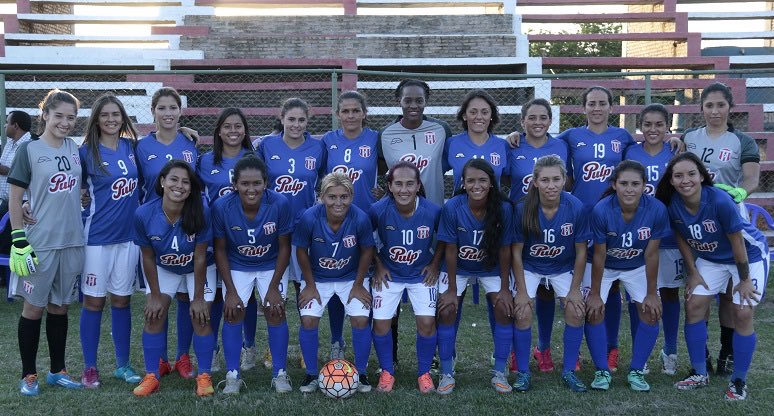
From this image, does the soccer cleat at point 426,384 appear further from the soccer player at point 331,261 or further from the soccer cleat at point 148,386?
the soccer cleat at point 148,386

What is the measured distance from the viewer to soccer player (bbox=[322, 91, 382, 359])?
471 centimetres

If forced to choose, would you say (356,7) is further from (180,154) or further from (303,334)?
(303,334)

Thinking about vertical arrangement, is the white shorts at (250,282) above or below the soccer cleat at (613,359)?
above

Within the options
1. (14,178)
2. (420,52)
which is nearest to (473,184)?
(14,178)

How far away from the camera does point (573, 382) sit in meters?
4.21

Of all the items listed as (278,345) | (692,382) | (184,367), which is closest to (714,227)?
(692,382)

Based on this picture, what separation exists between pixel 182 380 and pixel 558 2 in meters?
9.58

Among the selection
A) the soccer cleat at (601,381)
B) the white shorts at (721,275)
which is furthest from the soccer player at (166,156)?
the white shorts at (721,275)

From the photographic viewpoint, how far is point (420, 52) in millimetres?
10867

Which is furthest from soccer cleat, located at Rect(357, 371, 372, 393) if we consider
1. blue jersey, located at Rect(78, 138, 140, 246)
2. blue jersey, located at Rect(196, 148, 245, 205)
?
blue jersey, located at Rect(78, 138, 140, 246)

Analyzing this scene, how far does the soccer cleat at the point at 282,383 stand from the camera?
4.18 meters

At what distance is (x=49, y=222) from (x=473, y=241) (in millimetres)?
2552

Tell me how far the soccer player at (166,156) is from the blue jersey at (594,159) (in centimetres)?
264

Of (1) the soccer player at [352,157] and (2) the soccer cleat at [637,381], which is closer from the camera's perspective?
(2) the soccer cleat at [637,381]
